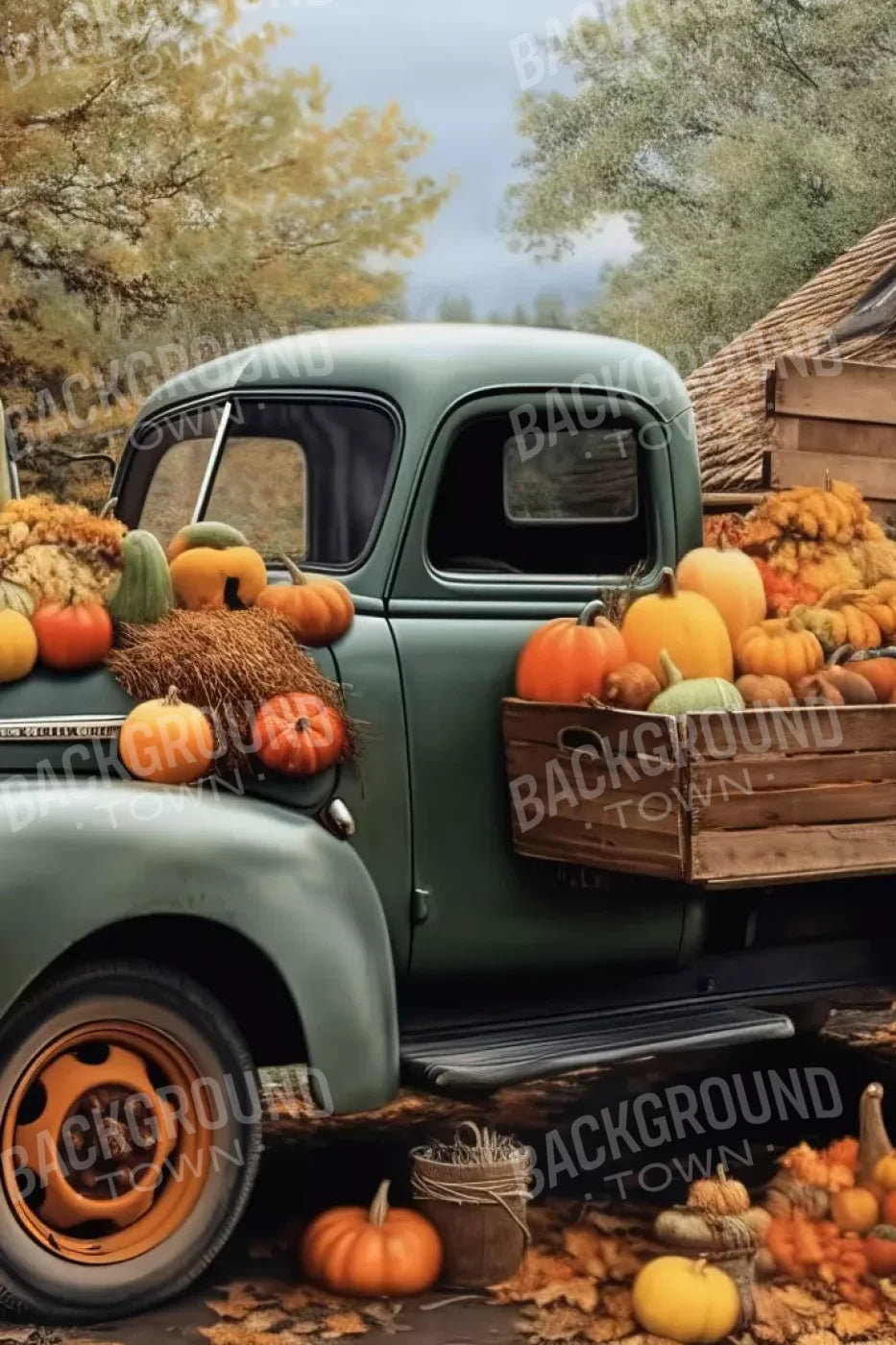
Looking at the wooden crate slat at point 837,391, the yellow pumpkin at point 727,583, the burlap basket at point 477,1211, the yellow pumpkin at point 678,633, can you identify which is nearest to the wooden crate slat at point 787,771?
the yellow pumpkin at point 678,633

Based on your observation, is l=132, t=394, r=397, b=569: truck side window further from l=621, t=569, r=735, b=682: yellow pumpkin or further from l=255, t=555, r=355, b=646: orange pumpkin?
l=621, t=569, r=735, b=682: yellow pumpkin

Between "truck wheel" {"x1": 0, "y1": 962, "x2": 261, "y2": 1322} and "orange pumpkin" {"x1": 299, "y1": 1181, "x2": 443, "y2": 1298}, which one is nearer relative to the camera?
"truck wheel" {"x1": 0, "y1": 962, "x2": 261, "y2": 1322}

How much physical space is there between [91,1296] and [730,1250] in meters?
1.57

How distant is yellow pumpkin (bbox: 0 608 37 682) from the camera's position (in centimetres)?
425

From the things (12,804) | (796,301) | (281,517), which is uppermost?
(796,301)

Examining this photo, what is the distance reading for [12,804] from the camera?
4.12m

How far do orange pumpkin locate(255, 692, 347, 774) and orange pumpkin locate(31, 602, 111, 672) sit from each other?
0.44 m

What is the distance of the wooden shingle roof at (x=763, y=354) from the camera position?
8.04m

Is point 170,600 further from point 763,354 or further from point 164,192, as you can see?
point 164,192

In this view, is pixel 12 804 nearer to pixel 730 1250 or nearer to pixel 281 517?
pixel 281 517

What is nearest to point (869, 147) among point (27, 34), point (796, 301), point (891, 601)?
point (27, 34)

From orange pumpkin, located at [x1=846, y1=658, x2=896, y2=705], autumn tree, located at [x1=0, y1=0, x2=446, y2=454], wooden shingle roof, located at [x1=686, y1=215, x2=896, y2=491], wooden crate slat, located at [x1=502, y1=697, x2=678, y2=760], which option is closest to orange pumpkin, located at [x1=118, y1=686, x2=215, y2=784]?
wooden crate slat, located at [x1=502, y1=697, x2=678, y2=760]

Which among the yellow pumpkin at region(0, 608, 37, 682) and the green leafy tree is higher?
the green leafy tree

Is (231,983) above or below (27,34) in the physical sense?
below
